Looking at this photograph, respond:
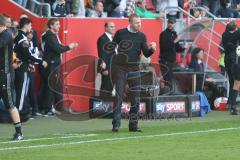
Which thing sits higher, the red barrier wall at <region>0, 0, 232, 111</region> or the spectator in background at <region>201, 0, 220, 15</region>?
the spectator in background at <region>201, 0, 220, 15</region>

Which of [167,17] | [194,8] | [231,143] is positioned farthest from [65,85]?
[231,143]

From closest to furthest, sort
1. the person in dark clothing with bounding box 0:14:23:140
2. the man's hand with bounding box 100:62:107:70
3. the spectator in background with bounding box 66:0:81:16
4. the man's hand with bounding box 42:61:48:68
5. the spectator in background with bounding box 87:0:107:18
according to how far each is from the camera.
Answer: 1. the person in dark clothing with bounding box 0:14:23:140
2. the man's hand with bounding box 42:61:48:68
3. the man's hand with bounding box 100:62:107:70
4. the spectator in background with bounding box 66:0:81:16
5. the spectator in background with bounding box 87:0:107:18

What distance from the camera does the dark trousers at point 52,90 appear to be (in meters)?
20.4

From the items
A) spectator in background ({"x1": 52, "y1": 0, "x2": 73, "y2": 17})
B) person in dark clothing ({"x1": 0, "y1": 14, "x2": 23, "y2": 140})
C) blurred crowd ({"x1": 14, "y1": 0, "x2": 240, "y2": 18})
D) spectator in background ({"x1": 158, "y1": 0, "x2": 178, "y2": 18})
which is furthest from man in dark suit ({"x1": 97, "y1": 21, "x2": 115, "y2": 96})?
person in dark clothing ({"x1": 0, "y1": 14, "x2": 23, "y2": 140})

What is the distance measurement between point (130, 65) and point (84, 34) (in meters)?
5.89

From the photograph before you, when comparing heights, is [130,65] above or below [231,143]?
above

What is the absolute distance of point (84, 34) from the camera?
22.1 m

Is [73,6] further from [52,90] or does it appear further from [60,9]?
[52,90]

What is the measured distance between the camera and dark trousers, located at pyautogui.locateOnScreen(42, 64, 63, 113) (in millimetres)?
20359

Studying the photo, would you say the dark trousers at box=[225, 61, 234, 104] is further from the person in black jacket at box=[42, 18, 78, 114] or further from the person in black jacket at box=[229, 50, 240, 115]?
the person in black jacket at box=[42, 18, 78, 114]

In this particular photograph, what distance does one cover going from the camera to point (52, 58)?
20297 mm

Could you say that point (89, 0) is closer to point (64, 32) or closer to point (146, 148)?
point (64, 32)

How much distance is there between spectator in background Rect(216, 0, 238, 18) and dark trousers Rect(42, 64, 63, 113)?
26.6 feet

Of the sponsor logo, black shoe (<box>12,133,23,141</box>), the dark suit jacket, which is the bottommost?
black shoe (<box>12,133,23,141</box>)
